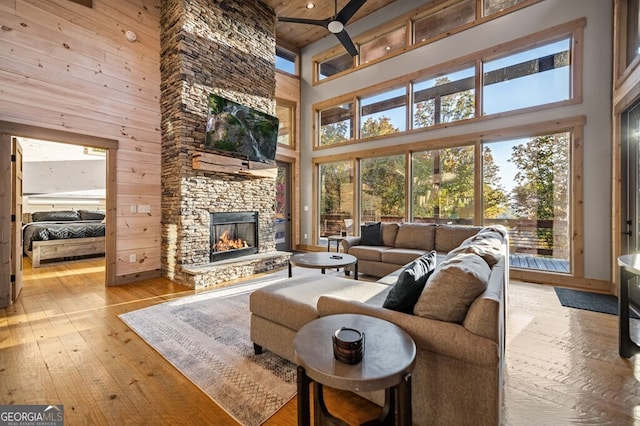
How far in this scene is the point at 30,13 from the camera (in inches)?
142

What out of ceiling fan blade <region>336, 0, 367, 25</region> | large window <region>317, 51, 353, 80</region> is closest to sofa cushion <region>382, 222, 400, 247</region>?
ceiling fan blade <region>336, 0, 367, 25</region>

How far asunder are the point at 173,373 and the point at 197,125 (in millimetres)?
3890

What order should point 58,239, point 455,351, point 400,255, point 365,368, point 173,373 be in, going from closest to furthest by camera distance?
point 365,368 → point 455,351 → point 173,373 → point 400,255 → point 58,239

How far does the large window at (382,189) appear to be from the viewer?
6.08 meters

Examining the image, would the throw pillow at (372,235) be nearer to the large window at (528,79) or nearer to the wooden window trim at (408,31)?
the large window at (528,79)

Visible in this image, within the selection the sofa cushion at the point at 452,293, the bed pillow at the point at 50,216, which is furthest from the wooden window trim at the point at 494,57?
the bed pillow at the point at 50,216

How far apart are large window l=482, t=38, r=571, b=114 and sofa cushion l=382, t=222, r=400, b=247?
261 cm

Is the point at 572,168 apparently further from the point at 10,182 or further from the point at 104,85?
the point at 10,182

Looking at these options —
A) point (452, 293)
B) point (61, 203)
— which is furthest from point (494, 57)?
point (61, 203)

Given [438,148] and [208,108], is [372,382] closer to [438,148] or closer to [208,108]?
[208,108]

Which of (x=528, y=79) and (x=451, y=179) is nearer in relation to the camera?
(x=528, y=79)

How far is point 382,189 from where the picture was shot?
6.37 m

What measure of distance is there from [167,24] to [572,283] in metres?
7.71

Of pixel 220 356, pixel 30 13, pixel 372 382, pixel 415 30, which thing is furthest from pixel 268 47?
pixel 372 382
